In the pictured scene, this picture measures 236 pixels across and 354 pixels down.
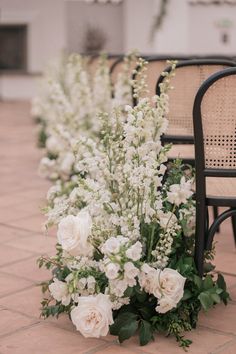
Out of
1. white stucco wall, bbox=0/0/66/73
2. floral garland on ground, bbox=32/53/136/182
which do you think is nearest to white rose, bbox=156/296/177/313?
floral garland on ground, bbox=32/53/136/182

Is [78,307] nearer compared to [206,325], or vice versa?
[78,307]

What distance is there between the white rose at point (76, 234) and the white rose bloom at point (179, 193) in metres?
0.28

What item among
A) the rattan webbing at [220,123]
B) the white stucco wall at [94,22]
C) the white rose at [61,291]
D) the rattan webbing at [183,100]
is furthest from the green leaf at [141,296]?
the white stucco wall at [94,22]

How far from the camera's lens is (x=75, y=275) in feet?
8.27

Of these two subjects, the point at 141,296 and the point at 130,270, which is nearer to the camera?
the point at 130,270

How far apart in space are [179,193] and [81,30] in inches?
473

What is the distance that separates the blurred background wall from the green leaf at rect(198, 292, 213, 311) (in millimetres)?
11274

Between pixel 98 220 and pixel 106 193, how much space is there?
93 millimetres

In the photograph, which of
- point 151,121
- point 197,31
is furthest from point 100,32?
→ point 151,121

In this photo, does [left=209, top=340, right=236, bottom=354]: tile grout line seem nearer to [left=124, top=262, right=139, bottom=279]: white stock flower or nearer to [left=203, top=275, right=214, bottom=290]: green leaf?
[left=203, top=275, right=214, bottom=290]: green leaf

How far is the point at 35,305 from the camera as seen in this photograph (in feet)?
9.65

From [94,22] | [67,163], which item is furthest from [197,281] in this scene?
[94,22]

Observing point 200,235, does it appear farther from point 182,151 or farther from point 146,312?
point 182,151

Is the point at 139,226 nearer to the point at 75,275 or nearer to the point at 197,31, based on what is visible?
the point at 75,275
